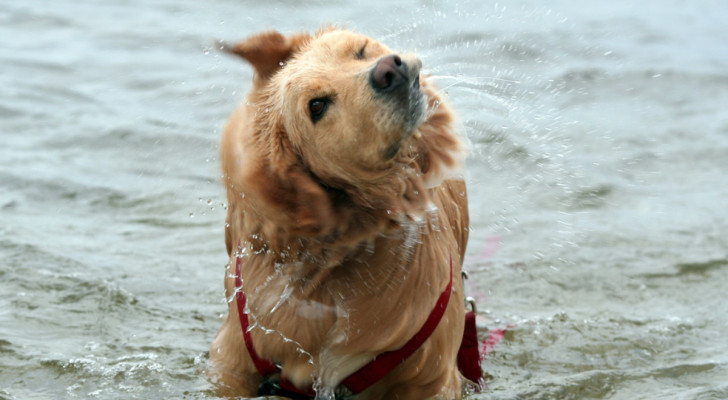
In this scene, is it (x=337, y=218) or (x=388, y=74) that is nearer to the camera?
(x=388, y=74)

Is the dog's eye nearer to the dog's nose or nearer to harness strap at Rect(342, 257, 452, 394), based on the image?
the dog's nose

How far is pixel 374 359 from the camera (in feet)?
12.4

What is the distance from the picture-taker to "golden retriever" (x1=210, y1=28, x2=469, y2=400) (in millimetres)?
3229

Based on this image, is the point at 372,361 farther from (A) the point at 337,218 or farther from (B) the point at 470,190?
(B) the point at 470,190

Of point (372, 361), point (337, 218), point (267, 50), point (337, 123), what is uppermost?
point (267, 50)

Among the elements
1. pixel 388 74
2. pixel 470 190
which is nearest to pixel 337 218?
pixel 388 74

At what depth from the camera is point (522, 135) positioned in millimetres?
8172

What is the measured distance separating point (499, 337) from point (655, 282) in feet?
4.62

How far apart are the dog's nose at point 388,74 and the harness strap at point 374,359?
3.51 feet

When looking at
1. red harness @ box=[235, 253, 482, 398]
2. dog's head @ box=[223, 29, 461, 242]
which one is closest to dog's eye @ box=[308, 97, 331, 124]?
dog's head @ box=[223, 29, 461, 242]

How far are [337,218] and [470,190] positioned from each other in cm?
427

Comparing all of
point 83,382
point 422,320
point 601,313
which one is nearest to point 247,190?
point 422,320

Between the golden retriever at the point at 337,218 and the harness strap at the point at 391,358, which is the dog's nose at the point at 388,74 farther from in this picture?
the harness strap at the point at 391,358

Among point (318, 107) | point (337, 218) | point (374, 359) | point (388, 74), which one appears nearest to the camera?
point (388, 74)
